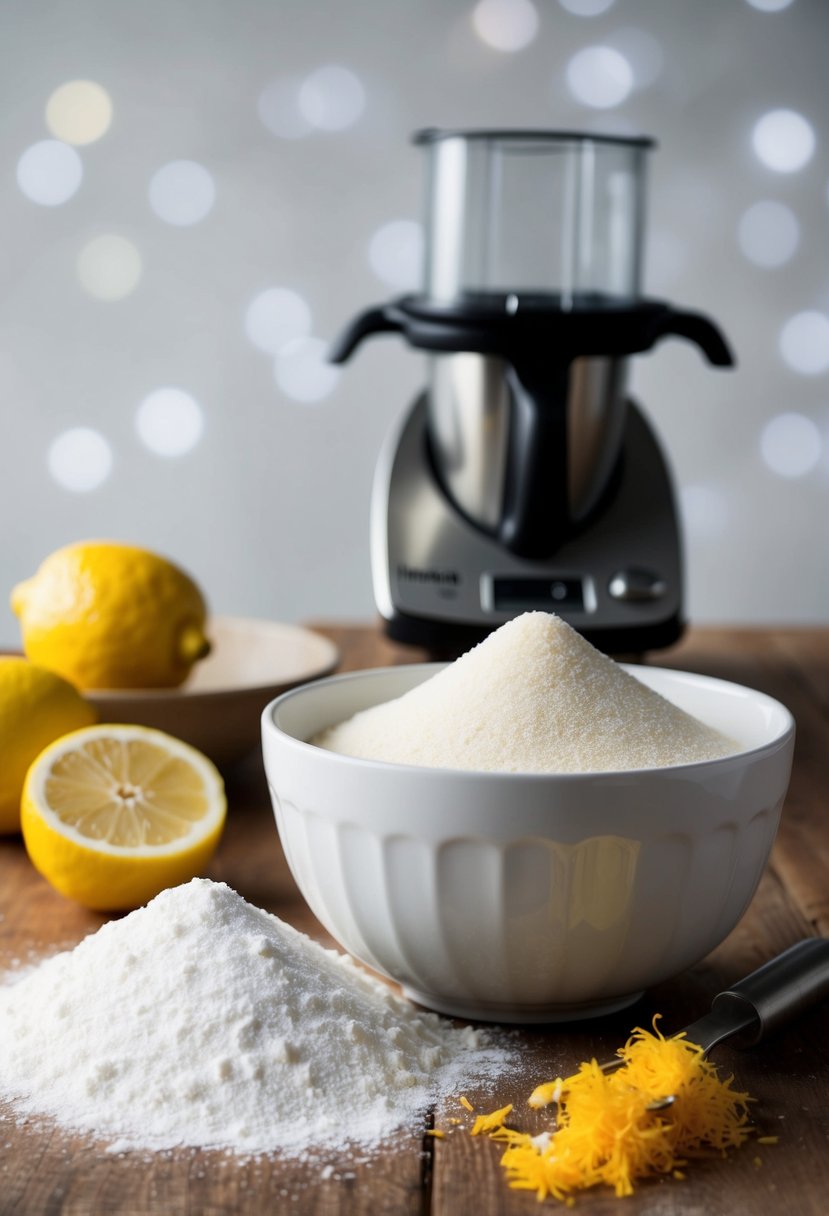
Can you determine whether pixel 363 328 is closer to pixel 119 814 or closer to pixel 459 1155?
pixel 119 814

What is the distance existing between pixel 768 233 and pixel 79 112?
1.07m

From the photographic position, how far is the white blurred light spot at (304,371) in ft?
6.91

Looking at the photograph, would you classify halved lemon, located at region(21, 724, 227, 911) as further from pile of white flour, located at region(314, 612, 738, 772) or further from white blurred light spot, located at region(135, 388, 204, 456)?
white blurred light spot, located at region(135, 388, 204, 456)

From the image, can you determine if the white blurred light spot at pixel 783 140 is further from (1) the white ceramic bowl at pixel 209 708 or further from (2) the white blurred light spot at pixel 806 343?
(1) the white ceramic bowl at pixel 209 708

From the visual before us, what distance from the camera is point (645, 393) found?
6.90ft

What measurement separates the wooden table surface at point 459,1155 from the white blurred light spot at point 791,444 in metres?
1.37

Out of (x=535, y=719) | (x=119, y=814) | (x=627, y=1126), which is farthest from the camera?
(x=119, y=814)

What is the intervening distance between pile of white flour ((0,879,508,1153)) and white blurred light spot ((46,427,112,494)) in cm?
162

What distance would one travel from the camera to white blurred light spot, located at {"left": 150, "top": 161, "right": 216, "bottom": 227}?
205 centimetres

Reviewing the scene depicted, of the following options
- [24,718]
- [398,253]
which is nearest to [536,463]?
[24,718]

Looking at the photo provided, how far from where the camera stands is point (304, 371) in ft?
6.94

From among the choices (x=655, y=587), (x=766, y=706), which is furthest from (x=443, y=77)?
(x=766, y=706)

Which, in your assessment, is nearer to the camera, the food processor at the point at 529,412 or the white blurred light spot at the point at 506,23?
the food processor at the point at 529,412

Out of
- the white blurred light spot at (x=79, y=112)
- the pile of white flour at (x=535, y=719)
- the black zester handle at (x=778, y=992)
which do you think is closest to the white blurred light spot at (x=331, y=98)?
the white blurred light spot at (x=79, y=112)
